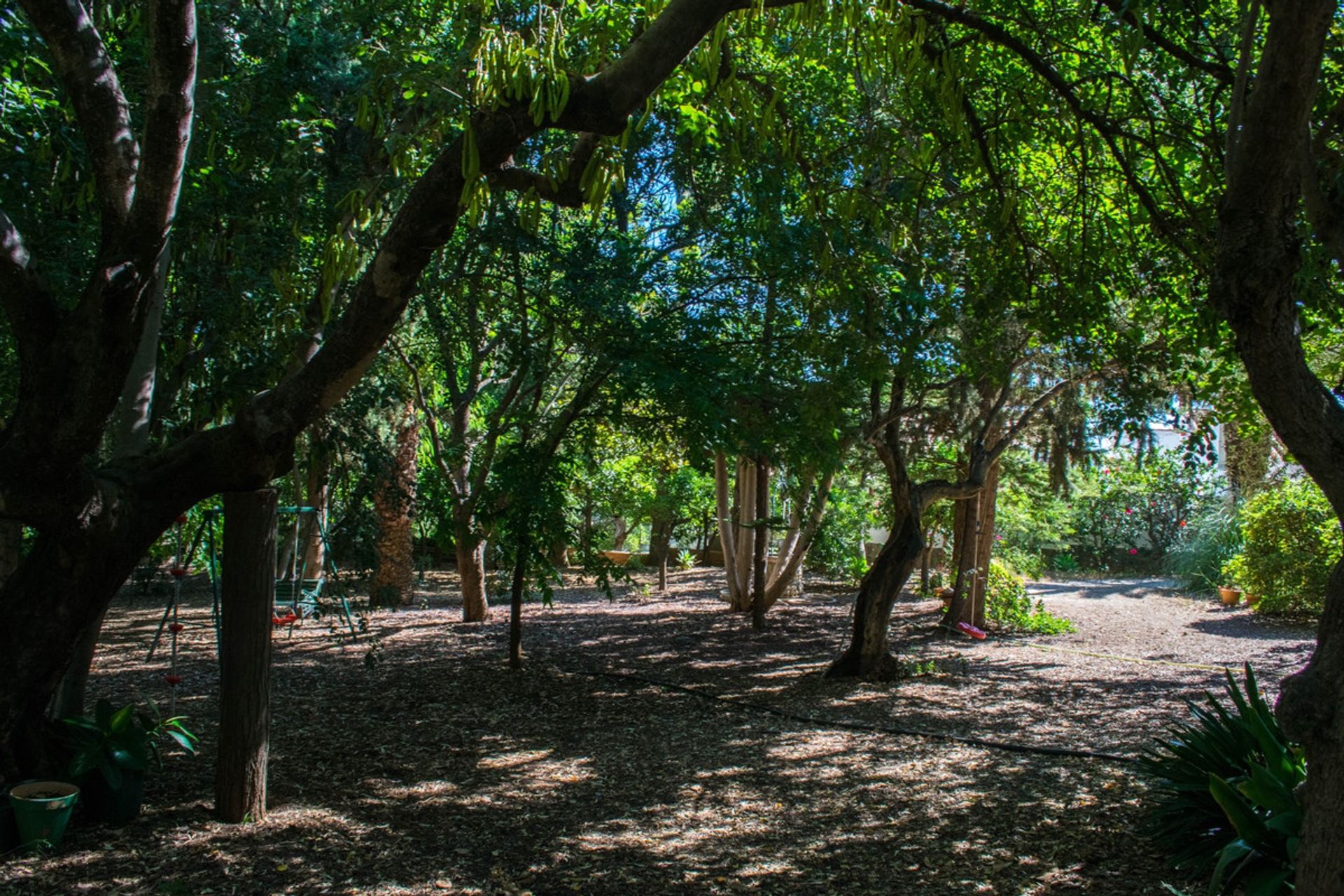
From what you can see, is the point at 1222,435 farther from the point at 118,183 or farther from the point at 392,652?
the point at 118,183

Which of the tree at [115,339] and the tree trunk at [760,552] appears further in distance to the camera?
the tree trunk at [760,552]

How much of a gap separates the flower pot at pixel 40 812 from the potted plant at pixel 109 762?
19 centimetres

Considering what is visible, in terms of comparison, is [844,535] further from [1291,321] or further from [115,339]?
[1291,321]

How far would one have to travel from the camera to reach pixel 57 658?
4598 mm

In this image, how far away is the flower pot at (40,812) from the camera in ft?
14.4

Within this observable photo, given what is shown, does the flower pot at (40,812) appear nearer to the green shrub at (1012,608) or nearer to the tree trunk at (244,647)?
the tree trunk at (244,647)

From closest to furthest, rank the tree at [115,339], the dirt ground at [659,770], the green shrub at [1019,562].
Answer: the tree at [115,339] < the dirt ground at [659,770] < the green shrub at [1019,562]

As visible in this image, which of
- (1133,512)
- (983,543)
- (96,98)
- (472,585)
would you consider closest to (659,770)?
(96,98)

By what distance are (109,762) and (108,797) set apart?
19 centimetres

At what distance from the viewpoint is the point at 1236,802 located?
3980 millimetres

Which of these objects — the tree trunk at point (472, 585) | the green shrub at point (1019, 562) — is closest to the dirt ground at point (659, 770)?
the tree trunk at point (472, 585)

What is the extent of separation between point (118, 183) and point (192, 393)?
2.74 metres

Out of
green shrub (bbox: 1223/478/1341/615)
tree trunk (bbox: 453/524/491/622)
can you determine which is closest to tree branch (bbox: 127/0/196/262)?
tree trunk (bbox: 453/524/491/622)

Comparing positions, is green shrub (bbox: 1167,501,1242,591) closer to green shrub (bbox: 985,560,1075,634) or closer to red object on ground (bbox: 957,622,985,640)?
green shrub (bbox: 985,560,1075,634)
